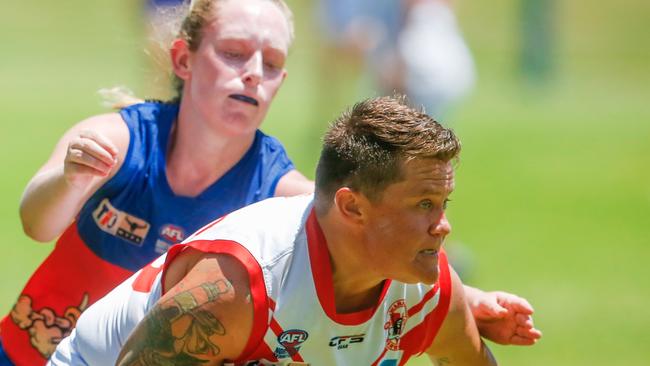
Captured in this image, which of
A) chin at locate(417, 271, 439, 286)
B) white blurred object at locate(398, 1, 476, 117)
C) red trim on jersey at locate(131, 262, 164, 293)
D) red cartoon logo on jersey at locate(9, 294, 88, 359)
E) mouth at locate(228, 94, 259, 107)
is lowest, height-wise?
red cartoon logo on jersey at locate(9, 294, 88, 359)

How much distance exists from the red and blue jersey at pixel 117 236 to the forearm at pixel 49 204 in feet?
0.68

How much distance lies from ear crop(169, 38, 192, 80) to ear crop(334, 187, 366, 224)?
142cm

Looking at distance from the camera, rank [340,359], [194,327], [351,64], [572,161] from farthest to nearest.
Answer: [572,161] → [351,64] → [340,359] → [194,327]

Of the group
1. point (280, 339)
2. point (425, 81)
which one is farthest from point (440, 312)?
point (425, 81)

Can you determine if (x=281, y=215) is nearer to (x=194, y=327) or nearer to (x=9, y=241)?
(x=194, y=327)

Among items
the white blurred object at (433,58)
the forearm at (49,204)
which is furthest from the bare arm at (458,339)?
the white blurred object at (433,58)

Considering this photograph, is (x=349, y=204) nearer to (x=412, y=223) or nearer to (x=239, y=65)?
(x=412, y=223)

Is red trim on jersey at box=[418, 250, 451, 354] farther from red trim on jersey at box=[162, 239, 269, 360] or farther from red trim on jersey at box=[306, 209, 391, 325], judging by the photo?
red trim on jersey at box=[162, 239, 269, 360]

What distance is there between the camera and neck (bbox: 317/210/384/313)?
380 centimetres

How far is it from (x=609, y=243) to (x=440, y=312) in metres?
8.51

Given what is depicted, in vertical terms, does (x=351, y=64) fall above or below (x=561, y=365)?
above

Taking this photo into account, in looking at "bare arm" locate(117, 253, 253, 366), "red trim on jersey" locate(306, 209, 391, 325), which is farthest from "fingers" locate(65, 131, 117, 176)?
"red trim on jersey" locate(306, 209, 391, 325)

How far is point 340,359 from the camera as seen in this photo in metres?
3.88

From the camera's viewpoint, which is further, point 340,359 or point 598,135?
point 598,135
